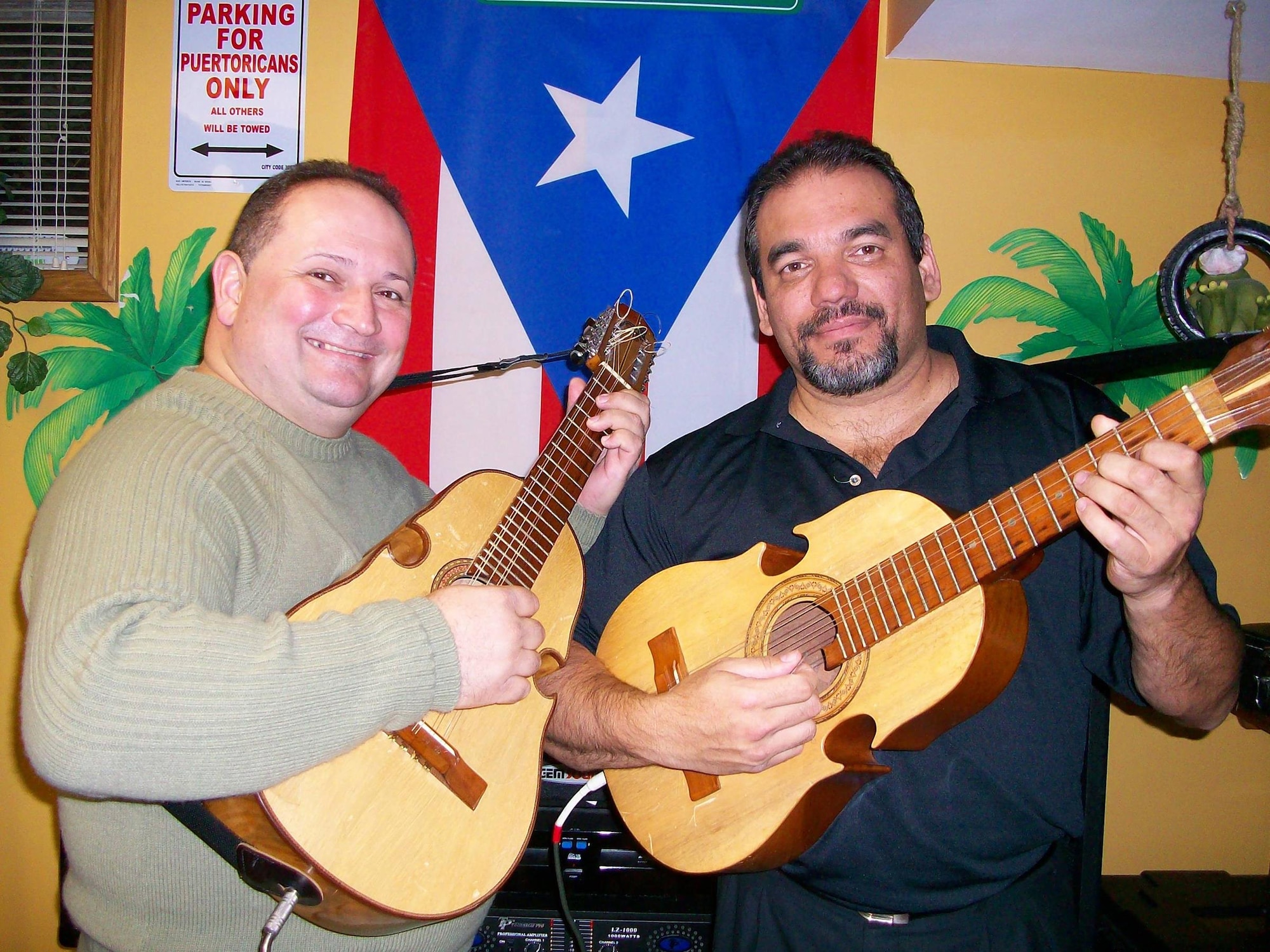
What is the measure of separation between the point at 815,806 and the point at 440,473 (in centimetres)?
182

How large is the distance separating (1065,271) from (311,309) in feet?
8.28

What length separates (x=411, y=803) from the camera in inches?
52.2

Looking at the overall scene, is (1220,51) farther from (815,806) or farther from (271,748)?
(271,748)

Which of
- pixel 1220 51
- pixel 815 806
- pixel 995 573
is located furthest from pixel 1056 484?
pixel 1220 51

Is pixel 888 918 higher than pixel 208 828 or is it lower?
lower

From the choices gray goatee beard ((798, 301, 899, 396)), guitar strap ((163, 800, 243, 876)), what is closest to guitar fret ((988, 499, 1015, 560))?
gray goatee beard ((798, 301, 899, 396))

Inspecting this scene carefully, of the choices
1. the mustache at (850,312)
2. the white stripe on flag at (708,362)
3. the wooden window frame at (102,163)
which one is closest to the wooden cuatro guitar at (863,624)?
the mustache at (850,312)

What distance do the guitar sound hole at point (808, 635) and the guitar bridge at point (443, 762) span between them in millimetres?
629

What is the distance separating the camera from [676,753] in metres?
1.59

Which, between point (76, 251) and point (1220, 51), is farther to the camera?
point (76, 251)

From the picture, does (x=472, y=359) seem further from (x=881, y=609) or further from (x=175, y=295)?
(x=881, y=609)

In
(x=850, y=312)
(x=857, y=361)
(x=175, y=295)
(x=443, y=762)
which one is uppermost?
(x=175, y=295)

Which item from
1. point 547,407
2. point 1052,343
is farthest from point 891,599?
point 1052,343

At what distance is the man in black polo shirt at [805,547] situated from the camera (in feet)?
4.83
